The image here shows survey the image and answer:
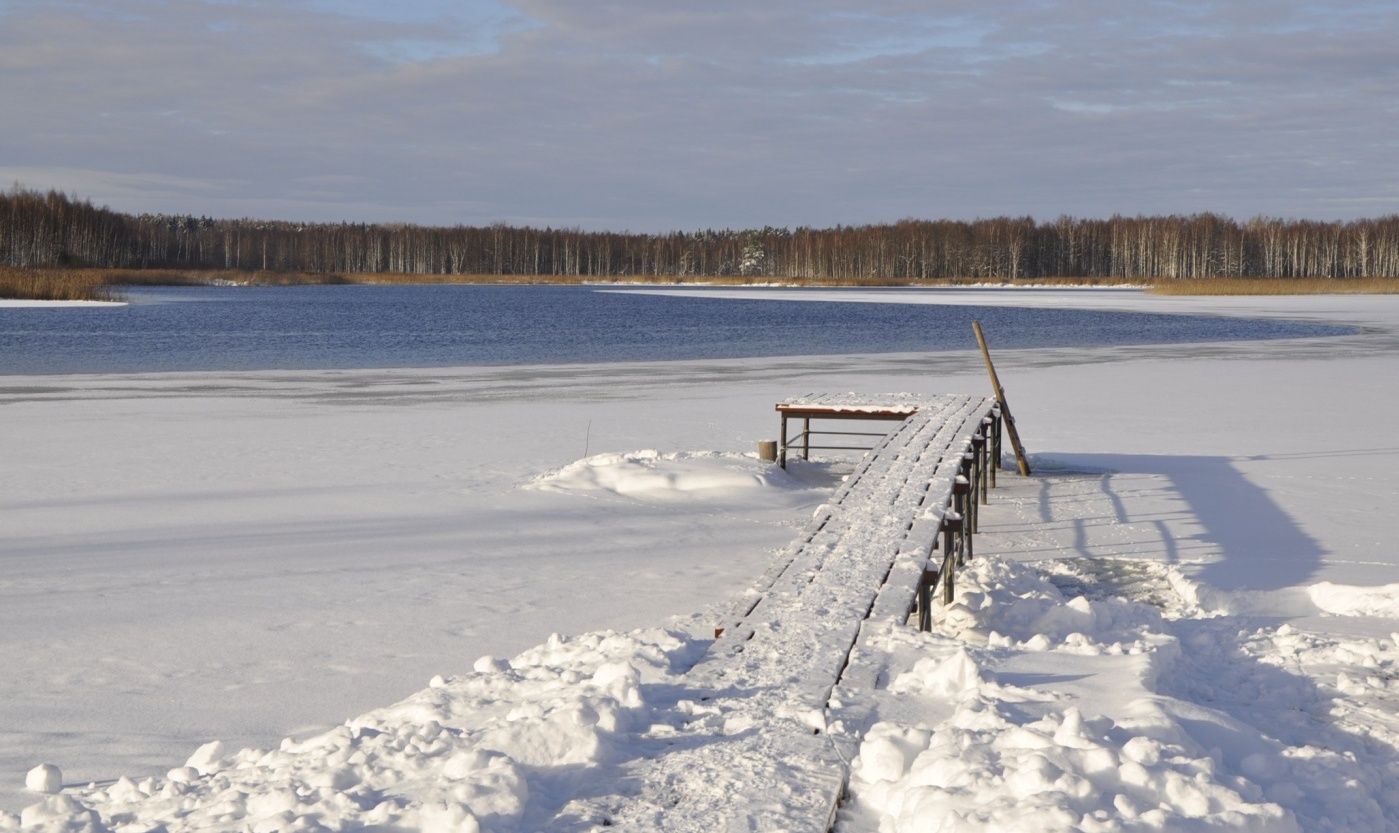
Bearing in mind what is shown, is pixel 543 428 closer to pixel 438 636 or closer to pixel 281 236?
pixel 438 636

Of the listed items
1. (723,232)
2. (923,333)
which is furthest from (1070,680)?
(723,232)

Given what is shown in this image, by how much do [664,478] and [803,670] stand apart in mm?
5853

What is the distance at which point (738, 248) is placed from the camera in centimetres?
14575

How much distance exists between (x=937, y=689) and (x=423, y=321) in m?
43.8

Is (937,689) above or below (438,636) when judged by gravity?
above

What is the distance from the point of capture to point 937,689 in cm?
379

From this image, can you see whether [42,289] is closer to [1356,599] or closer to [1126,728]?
[1356,599]

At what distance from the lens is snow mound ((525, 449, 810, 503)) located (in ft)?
31.4

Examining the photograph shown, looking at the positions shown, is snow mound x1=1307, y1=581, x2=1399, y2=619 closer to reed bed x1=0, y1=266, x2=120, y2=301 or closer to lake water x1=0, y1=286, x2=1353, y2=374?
lake water x1=0, y1=286, x2=1353, y2=374

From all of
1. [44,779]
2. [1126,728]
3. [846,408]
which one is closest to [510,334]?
[846,408]

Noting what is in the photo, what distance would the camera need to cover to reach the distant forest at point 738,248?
92.4 metres

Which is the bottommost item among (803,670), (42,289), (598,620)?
(598,620)

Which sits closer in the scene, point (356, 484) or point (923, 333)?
point (356, 484)

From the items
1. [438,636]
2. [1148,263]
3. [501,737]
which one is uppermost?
[1148,263]
